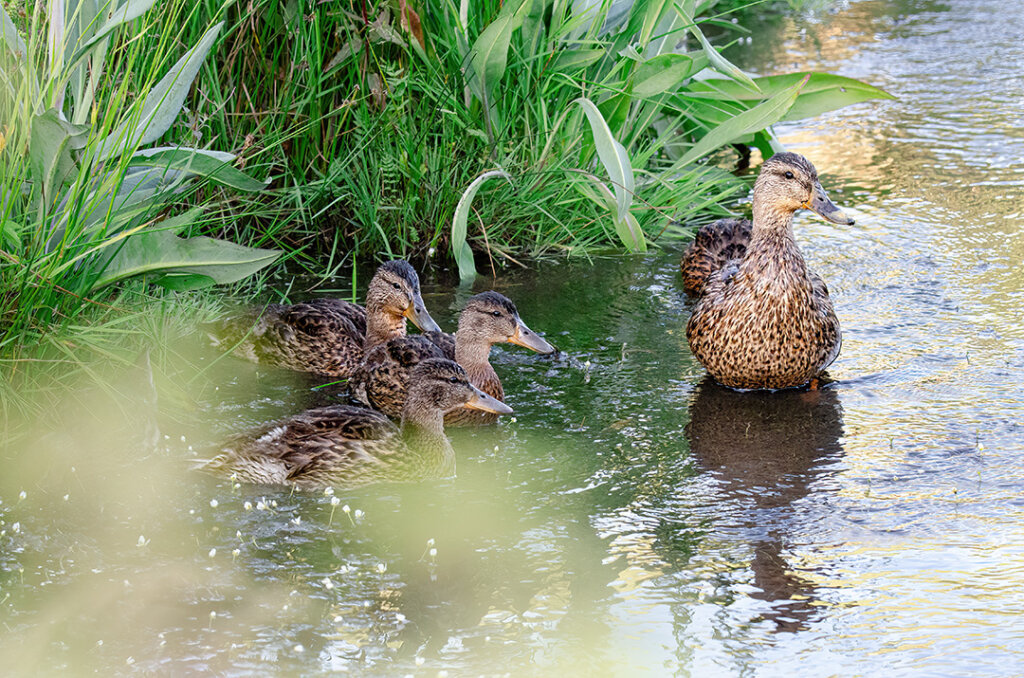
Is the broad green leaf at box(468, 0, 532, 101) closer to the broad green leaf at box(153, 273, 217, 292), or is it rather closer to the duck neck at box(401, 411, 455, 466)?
the broad green leaf at box(153, 273, 217, 292)

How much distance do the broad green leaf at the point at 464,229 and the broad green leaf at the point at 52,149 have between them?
82.0 inches

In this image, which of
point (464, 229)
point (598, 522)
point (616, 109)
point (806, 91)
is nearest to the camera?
point (598, 522)

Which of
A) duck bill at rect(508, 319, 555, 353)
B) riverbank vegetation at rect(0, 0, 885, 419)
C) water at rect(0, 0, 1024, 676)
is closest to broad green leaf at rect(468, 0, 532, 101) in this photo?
riverbank vegetation at rect(0, 0, 885, 419)

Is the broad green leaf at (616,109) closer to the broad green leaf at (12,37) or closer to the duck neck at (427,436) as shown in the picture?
the duck neck at (427,436)

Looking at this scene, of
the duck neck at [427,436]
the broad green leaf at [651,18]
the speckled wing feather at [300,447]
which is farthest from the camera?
the broad green leaf at [651,18]

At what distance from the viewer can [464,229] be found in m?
6.75

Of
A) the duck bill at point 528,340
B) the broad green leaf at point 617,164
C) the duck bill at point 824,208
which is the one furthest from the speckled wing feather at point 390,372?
the duck bill at point 824,208

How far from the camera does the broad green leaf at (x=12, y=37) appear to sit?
506 cm

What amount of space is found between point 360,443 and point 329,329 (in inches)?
50.6

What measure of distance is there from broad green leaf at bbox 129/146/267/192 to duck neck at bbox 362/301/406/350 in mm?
940

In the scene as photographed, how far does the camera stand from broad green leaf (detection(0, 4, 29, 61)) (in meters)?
5.06

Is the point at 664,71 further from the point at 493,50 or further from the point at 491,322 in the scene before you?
the point at 491,322

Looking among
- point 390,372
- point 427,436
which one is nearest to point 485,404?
point 427,436

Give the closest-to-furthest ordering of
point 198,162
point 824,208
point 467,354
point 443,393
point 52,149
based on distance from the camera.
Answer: point 52,149
point 443,393
point 198,162
point 467,354
point 824,208
